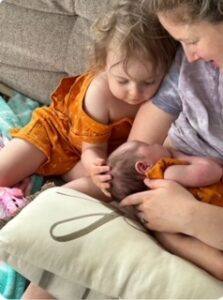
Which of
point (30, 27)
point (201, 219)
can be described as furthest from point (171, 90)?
point (30, 27)

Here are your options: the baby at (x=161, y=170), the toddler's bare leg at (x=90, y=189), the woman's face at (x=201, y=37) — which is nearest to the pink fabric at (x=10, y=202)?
the toddler's bare leg at (x=90, y=189)

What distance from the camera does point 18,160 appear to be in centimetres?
190

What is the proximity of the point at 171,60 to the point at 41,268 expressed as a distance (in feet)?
2.25

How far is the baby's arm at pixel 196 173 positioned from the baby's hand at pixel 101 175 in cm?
16

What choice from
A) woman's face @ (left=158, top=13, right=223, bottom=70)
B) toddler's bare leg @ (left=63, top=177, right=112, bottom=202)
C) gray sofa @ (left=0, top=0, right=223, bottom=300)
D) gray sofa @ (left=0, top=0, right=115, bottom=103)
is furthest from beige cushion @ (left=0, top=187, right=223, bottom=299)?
gray sofa @ (left=0, top=0, right=115, bottom=103)

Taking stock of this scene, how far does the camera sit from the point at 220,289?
131 centimetres

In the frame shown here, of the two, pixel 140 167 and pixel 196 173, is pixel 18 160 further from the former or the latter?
pixel 196 173

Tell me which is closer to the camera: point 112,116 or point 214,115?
point 214,115

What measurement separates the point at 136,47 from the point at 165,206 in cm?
47

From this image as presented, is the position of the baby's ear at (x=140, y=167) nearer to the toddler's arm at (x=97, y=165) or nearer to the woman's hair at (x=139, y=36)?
the toddler's arm at (x=97, y=165)

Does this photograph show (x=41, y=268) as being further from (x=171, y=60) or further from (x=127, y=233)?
(x=171, y=60)

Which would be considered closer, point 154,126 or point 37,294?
point 37,294

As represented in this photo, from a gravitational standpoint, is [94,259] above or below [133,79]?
below

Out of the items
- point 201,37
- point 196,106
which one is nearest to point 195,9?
point 201,37
